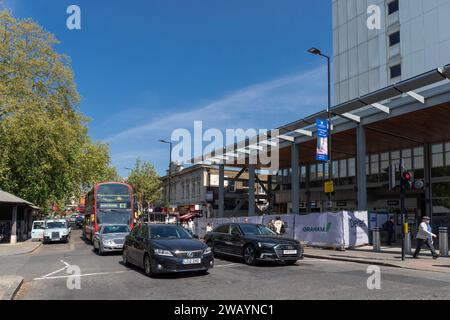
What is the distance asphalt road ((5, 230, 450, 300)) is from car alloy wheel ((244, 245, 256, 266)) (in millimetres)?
319

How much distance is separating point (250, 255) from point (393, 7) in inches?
1556

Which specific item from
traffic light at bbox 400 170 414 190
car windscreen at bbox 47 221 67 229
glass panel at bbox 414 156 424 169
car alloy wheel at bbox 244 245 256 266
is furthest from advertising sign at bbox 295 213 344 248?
car windscreen at bbox 47 221 67 229

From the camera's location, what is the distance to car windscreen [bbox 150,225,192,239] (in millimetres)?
12562

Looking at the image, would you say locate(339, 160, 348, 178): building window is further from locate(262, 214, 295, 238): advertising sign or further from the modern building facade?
locate(262, 214, 295, 238): advertising sign

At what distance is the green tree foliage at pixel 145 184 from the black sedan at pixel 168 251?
2036 inches

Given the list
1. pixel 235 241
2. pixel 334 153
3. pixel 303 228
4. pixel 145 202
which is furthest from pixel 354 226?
pixel 145 202

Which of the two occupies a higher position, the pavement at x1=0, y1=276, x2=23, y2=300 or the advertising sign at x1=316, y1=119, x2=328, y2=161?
the advertising sign at x1=316, y1=119, x2=328, y2=161

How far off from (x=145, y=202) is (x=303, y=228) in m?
45.6

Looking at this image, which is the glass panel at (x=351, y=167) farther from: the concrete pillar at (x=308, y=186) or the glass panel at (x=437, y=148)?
the glass panel at (x=437, y=148)

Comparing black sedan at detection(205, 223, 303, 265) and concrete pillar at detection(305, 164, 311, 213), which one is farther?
concrete pillar at detection(305, 164, 311, 213)

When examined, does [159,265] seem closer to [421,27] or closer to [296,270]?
[296,270]

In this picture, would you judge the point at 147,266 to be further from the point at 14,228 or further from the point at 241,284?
the point at 14,228

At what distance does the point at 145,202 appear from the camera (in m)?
65.7

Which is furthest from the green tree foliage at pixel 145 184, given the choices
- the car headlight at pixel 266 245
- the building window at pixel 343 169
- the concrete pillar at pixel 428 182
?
the car headlight at pixel 266 245
